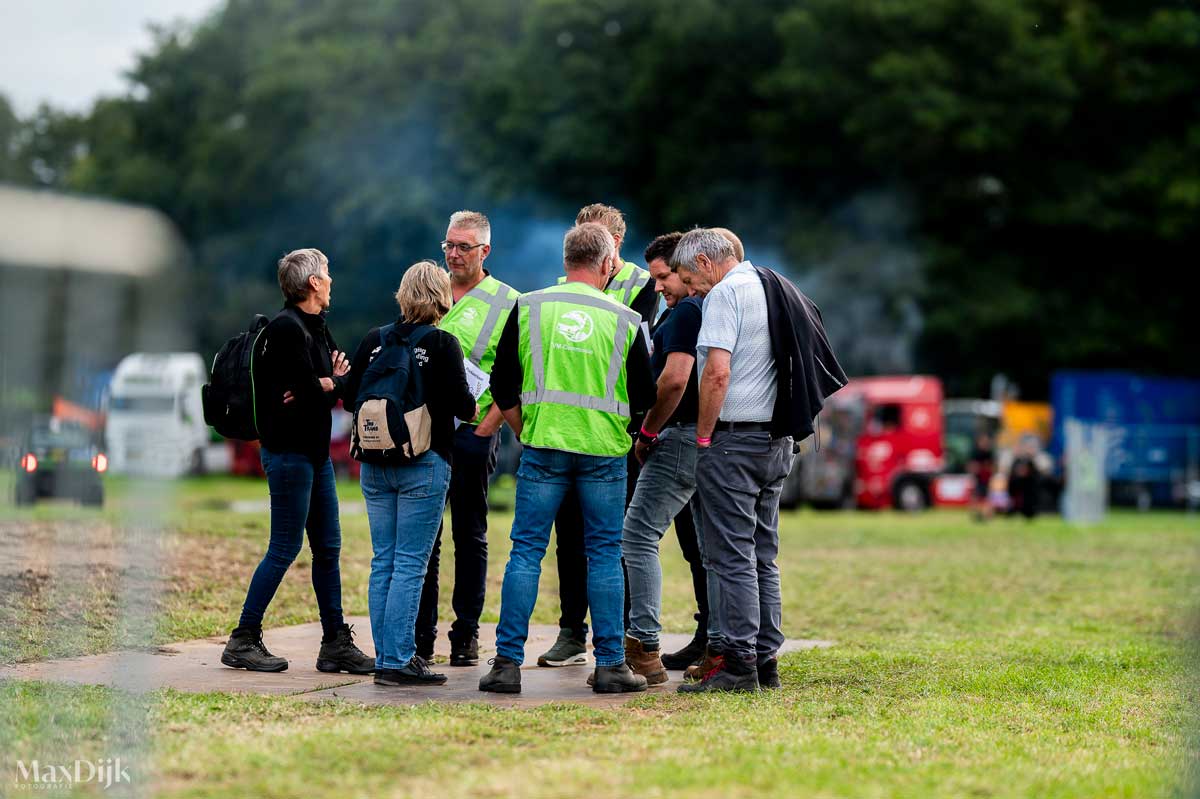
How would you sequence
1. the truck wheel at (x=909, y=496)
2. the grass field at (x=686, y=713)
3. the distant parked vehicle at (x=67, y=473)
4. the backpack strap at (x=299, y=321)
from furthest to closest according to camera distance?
the truck wheel at (x=909, y=496), the distant parked vehicle at (x=67, y=473), the backpack strap at (x=299, y=321), the grass field at (x=686, y=713)

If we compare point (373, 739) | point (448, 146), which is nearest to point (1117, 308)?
point (448, 146)

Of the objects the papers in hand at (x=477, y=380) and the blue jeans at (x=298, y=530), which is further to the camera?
the papers in hand at (x=477, y=380)

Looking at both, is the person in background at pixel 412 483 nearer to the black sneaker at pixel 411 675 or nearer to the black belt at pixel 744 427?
the black sneaker at pixel 411 675

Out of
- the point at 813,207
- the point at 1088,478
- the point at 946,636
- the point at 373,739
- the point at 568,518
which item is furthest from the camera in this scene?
the point at 813,207

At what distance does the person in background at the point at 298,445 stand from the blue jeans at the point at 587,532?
0.95 m

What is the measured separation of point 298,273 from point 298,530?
1186 mm

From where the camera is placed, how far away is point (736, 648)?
23.8ft

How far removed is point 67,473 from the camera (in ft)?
50.9

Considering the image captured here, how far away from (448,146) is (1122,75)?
18.3m

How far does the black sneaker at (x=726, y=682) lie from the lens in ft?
23.7

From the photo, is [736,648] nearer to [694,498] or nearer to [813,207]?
[694,498]

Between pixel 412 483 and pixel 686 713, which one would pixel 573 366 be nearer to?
pixel 412 483

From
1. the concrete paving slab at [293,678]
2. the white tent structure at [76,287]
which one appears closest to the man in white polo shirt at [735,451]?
the concrete paving slab at [293,678]

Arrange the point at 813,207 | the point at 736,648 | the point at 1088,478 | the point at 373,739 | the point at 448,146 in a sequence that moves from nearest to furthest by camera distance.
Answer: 1. the point at 373,739
2. the point at 736,648
3. the point at 1088,478
4. the point at 813,207
5. the point at 448,146
